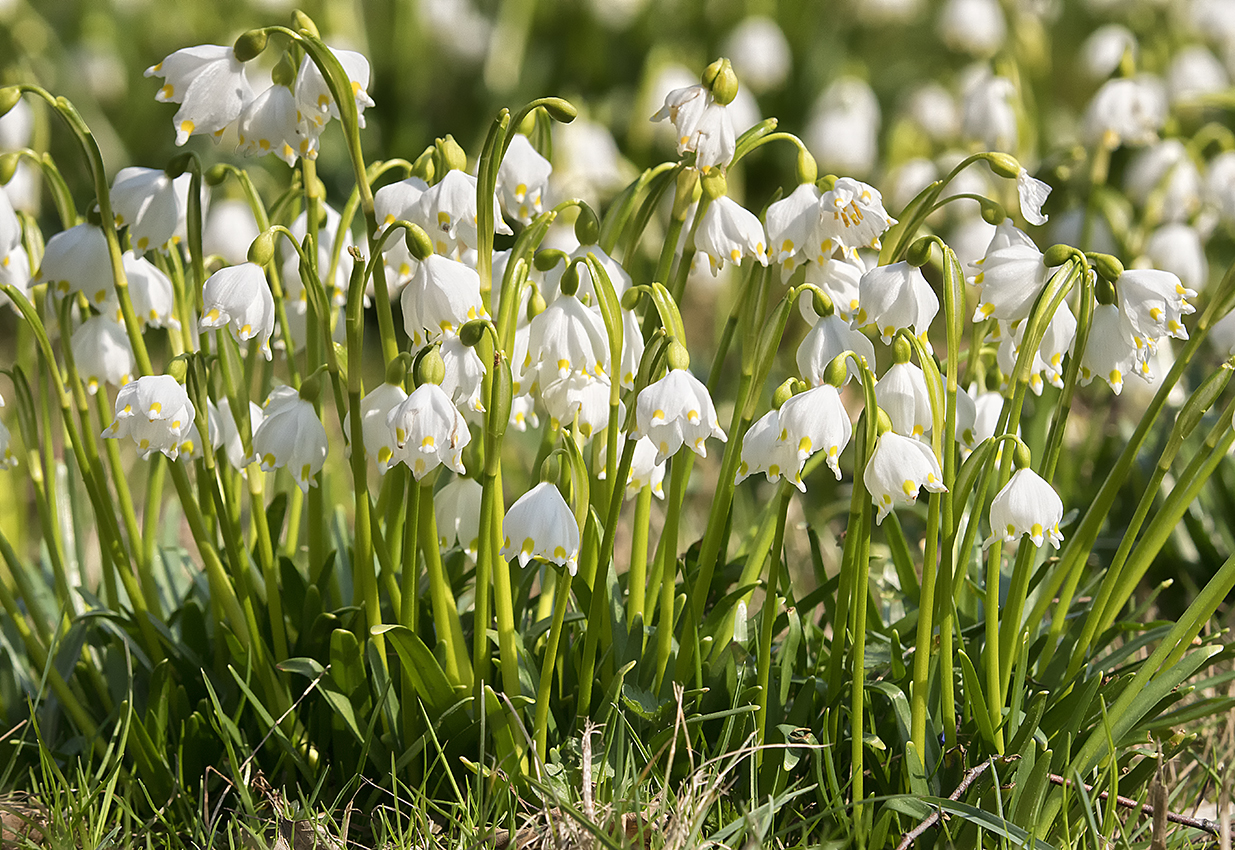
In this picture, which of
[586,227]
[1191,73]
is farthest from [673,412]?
[1191,73]

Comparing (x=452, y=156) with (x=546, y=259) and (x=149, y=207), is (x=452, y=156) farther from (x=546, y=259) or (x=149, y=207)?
(x=149, y=207)

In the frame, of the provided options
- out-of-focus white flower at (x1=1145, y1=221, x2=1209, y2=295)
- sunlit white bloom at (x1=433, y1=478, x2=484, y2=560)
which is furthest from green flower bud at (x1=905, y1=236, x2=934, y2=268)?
out-of-focus white flower at (x1=1145, y1=221, x2=1209, y2=295)

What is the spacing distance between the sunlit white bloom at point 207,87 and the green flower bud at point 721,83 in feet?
1.96

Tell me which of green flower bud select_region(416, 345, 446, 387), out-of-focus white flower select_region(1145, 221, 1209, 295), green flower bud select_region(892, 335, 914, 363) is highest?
green flower bud select_region(892, 335, 914, 363)

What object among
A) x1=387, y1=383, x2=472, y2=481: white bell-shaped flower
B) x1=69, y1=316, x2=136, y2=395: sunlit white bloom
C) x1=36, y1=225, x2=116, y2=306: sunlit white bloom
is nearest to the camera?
x1=387, y1=383, x2=472, y2=481: white bell-shaped flower

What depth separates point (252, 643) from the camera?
5.66ft

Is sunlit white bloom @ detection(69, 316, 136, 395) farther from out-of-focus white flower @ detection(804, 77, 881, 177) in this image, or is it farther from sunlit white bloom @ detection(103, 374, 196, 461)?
out-of-focus white flower @ detection(804, 77, 881, 177)

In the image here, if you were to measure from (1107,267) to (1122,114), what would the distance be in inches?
72.0

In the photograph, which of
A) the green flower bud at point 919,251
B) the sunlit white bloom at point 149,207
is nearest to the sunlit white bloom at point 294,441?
the sunlit white bloom at point 149,207

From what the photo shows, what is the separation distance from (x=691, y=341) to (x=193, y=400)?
3774 mm

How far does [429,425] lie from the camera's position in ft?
4.25

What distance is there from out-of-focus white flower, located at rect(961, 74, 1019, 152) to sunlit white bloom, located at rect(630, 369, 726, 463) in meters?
2.30

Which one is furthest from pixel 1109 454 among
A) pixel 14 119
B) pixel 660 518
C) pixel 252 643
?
pixel 14 119

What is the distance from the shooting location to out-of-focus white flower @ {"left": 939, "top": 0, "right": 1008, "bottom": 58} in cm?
454
